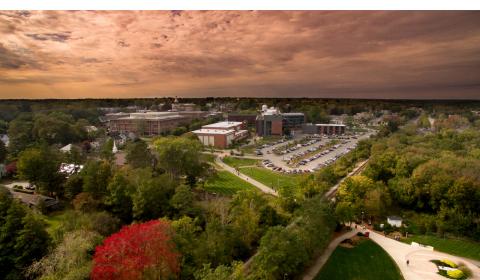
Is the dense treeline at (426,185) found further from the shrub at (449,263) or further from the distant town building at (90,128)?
the distant town building at (90,128)

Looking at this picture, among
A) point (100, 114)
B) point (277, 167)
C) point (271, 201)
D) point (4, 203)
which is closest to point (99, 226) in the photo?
point (4, 203)

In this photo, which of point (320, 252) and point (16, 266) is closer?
point (16, 266)

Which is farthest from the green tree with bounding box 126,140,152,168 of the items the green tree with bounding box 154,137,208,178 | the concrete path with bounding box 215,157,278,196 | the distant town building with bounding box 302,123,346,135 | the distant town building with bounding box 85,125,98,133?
the distant town building with bounding box 302,123,346,135

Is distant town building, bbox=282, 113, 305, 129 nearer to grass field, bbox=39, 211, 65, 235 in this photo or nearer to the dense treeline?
the dense treeline

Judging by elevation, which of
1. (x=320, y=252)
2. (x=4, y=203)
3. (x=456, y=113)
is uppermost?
(x=456, y=113)

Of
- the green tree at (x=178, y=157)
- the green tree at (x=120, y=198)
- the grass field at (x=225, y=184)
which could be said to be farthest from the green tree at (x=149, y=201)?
the grass field at (x=225, y=184)

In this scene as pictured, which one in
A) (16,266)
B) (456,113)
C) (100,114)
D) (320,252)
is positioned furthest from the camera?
Result: (100,114)

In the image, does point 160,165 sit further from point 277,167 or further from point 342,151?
point 342,151
